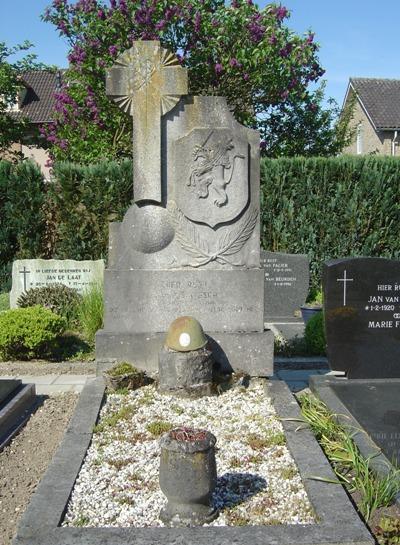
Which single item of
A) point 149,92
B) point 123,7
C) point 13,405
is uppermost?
point 123,7

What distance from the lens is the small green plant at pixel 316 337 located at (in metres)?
8.20

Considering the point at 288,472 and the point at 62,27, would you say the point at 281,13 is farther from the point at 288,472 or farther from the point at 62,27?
the point at 288,472

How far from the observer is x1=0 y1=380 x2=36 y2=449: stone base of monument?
5438 millimetres

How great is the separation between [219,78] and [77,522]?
11.7m

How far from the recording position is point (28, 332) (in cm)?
777

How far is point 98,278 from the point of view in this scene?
34.5 feet

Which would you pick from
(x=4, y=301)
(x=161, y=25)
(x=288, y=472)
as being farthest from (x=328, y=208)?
(x=288, y=472)

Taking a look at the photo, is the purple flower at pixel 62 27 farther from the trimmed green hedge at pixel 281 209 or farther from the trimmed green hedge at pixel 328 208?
the trimmed green hedge at pixel 328 208

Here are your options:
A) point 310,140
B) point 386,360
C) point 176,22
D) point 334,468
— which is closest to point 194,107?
point 386,360

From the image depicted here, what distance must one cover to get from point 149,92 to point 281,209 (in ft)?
20.0

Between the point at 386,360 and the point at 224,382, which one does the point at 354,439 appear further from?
the point at 386,360

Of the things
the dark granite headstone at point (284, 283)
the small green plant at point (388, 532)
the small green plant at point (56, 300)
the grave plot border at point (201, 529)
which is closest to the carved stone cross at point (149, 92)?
the grave plot border at point (201, 529)

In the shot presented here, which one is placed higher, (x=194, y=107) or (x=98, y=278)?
(x=194, y=107)

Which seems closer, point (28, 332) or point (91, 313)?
point (28, 332)
